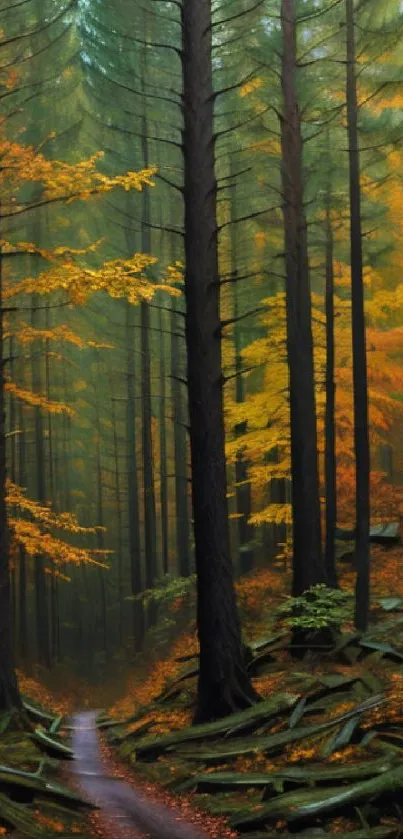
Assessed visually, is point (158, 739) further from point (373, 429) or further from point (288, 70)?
point (373, 429)

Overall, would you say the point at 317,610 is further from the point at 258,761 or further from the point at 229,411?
the point at 229,411

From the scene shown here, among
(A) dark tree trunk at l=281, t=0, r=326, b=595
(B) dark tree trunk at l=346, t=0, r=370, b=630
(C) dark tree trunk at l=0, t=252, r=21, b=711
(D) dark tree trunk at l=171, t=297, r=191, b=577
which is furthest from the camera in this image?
(D) dark tree trunk at l=171, t=297, r=191, b=577

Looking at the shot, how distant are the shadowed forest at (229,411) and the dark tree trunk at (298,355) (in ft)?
0.13

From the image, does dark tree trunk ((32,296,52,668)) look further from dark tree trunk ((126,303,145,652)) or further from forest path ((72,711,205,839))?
forest path ((72,711,205,839))

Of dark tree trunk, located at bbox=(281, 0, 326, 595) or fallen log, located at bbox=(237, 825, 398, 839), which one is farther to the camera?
dark tree trunk, located at bbox=(281, 0, 326, 595)

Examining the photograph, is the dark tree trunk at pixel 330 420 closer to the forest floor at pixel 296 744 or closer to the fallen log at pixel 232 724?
the forest floor at pixel 296 744

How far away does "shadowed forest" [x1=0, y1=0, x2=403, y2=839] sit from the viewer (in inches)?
317

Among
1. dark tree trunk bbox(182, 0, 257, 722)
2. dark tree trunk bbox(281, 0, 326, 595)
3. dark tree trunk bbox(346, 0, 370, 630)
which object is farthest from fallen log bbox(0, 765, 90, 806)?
dark tree trunk bbox(346, 0, 370, 630)

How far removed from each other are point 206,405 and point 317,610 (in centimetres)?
389

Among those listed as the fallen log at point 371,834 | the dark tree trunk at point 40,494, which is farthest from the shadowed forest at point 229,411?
the dark tree trunk at point 40,494

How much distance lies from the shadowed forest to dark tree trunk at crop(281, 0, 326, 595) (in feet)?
0.13

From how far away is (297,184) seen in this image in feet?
46.2

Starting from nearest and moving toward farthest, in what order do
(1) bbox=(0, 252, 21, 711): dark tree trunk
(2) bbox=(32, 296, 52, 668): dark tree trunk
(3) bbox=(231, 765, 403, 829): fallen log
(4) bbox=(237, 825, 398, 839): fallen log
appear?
(4) bbox=(237, 825, 398, 839): fallen log
(3) bbox=(231, 765, 403, 829): fallen log
(1) bbox=(0, 252, 21, 711): dark tree trunk
(2) bbox=(32, 296, 52, 668): dark tree trunk

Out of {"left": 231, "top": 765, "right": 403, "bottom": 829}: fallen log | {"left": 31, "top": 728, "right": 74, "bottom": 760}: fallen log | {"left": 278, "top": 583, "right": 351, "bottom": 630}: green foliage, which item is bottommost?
{"left": 31, "top": 728, "right": 74, "bottom": 760}: fallen log
